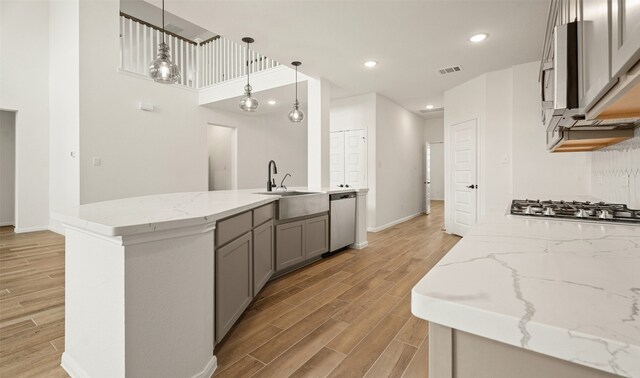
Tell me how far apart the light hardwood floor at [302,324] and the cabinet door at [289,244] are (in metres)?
0.17

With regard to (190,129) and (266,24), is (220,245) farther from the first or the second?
(190,129)

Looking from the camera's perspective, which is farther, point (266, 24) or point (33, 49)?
point (33, 49)

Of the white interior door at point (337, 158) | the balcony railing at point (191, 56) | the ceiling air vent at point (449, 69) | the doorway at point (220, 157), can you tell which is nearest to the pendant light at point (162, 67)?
→ the balcony railing at point (191, 56)

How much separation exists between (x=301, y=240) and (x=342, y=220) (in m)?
0.91

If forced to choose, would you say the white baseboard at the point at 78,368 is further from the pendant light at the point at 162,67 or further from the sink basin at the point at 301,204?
the pendant light at the point at 162,67

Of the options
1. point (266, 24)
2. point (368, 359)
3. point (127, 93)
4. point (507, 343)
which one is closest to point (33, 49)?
point (127, 93)

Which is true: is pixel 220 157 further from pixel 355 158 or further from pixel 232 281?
pixel 232 281

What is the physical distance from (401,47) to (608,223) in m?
3.10

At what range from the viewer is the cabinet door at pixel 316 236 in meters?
3.60

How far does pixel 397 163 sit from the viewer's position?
6.81 meters

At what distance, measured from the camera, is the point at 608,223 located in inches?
52.5

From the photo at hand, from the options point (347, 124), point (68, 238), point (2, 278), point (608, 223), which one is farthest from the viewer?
point (347, 124)

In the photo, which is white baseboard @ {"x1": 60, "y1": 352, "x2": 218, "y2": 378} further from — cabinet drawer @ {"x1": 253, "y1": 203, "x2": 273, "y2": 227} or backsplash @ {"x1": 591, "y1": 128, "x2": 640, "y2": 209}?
backsplash @ {"x1": 591, "y1": 128, "x2": 640, "y2": 209}

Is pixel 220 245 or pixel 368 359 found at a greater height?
pixel 220 245
